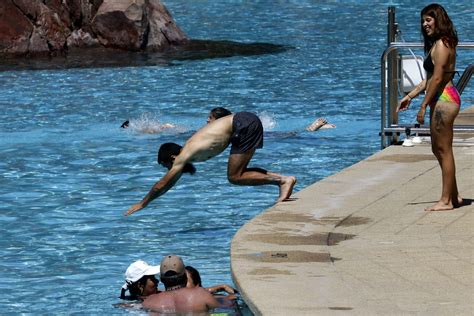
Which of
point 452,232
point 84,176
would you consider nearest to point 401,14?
point 84,176

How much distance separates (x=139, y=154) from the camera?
19188 mm

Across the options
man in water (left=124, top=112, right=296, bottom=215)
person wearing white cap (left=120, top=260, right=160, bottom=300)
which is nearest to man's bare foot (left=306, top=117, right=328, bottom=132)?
man in water (left=124, top=112, right=296, bottom=215)

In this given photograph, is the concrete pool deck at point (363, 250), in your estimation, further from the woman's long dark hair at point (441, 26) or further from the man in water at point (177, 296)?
the woman's long dark hair at point (441, 26)

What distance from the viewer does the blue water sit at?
12672 millimetres

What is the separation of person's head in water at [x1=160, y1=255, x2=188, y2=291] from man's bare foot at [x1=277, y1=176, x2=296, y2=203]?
248 cm

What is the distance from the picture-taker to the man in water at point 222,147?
11.6 meters

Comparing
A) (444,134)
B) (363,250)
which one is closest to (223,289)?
(363,250)

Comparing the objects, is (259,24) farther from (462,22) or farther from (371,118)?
(371,118)

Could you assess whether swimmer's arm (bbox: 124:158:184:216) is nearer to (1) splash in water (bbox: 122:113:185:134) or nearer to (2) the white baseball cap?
(2) the white baseball cap

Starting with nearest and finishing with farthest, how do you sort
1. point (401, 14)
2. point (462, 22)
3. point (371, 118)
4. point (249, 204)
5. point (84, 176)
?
point (249, 204)
point (84, 176)
point (371, 118)
point (462, 22)
point (401, 14)

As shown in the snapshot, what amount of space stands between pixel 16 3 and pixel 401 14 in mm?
17878

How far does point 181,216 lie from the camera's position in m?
15.0

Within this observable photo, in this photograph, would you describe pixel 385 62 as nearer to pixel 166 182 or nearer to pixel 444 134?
pixel 444 134

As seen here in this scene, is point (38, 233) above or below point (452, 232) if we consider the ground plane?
below
